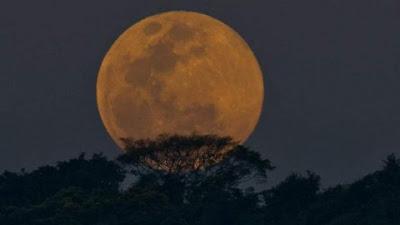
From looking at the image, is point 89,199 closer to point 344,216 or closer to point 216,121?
point 216,121

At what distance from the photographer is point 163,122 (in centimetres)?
16562

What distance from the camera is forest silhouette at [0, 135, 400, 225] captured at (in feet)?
513

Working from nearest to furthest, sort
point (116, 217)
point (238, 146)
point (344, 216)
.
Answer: point (344, 216) → point (116, 217) → point (238, 146)

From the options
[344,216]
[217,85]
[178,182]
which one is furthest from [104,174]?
[344,216]

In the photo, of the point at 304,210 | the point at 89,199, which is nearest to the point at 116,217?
the point at 89,199

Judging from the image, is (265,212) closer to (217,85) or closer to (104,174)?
(217,85)

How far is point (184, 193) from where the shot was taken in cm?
17062

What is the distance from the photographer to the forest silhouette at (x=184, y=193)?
156375 millimetres

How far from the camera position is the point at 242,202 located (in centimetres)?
16175

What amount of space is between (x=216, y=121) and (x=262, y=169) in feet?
42.7

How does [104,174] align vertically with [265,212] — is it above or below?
above

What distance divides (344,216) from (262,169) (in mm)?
25051

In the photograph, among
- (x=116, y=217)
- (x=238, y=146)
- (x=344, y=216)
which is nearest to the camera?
(x=344, y=216)

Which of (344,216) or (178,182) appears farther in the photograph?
(178,182)
